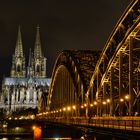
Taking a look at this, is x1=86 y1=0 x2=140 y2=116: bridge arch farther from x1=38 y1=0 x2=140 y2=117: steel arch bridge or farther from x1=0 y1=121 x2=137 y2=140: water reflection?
x1=0 y1=121 x2=137 y2=140: water reflection

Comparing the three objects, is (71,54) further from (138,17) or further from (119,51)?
(138,17)

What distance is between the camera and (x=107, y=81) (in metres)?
69.4

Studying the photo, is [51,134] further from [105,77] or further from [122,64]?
[122,64]

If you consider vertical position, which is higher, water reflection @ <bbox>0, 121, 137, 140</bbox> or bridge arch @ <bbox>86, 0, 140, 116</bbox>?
bridge arch @ <bbox>86, 0, 140, 116</bbox>

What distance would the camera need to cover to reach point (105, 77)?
67562 mm

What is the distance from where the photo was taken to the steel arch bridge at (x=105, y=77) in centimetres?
5378

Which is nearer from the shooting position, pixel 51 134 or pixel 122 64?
pixel 122 64

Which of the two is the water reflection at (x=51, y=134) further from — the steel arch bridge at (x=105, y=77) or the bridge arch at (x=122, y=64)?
the bridge arch at (x=122, y=64)

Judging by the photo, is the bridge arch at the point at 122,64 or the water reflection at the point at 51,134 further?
the water reflection at the point at 51,134

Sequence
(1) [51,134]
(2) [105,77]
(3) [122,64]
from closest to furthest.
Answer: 1. (3) [122,64]
2. (2) [105,77]
3. (1) [51,134]

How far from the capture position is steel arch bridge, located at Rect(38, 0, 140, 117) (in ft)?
176

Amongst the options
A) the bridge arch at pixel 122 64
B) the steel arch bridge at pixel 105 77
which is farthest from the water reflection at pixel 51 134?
the bridge arch at pixel 122 64

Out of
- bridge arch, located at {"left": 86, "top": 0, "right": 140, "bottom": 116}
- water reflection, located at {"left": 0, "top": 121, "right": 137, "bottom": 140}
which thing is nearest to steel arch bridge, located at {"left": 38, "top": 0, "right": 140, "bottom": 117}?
bridge arch, located at {"left": 86, "top": 0, "right": 140, "bottom": 116}

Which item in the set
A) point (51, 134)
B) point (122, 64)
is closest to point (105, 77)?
point (122, 64)
